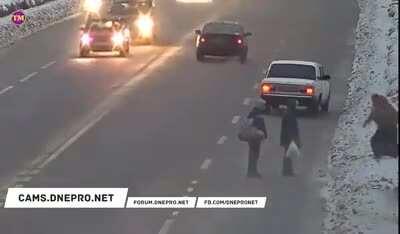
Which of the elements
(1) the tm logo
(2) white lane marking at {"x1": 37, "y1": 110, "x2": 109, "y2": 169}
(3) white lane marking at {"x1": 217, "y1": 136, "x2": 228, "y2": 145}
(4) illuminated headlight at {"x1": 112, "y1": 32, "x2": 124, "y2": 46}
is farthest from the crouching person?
(1) the tm logo

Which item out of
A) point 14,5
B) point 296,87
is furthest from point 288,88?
point 14,5

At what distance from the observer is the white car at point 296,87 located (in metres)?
31.5

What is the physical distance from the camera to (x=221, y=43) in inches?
1721

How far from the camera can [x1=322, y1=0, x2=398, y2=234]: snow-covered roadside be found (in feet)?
55.7

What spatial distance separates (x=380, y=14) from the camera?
166 feet

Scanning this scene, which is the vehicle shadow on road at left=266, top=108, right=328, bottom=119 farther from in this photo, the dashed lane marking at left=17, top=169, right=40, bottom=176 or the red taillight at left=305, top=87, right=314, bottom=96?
the dashed lane marking at left=17, top=169, right=40, bottom=176

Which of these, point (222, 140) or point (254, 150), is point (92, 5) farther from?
point (254, 150)

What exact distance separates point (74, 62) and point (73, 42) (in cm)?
665

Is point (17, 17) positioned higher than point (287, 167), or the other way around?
point (287, 167)

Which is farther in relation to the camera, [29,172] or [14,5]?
[14,5]

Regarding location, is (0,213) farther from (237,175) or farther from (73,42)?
(73,42)

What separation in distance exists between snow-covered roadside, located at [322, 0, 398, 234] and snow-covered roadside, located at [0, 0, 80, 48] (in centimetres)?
1590

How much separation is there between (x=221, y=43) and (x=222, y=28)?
1.33m

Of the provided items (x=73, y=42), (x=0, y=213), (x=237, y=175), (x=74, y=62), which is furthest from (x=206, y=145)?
(x=73, y=42)
